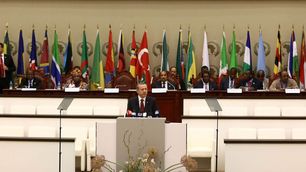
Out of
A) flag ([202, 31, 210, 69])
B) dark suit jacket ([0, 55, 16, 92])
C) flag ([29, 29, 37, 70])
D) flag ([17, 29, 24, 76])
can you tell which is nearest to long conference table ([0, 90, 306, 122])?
dark suit jacket ([0, 55, 16, 92])

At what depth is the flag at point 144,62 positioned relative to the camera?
49.9 ft

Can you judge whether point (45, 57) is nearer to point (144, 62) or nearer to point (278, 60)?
point (144, 62)

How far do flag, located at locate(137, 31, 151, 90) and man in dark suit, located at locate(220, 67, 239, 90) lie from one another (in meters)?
2.12

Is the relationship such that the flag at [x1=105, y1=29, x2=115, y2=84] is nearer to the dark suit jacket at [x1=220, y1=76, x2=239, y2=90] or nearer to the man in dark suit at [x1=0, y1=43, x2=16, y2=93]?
the man in dark suit at [x1=0, y1=43, x2=16, y2=93]

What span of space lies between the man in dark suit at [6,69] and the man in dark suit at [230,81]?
537 cm

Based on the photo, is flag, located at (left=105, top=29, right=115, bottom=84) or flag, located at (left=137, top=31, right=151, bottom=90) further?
flag, located at (left=105, top=29, right=115, bottom=84)

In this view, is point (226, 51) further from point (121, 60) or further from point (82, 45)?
point (82, 45)

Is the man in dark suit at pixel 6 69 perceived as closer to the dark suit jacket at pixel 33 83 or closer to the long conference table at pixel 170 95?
the dark suit jacket at pixel 33 83

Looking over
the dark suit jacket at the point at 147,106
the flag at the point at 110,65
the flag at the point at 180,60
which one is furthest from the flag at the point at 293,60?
the dark suit jacket at the point at 147,106

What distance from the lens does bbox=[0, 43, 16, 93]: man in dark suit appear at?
14.5 meters

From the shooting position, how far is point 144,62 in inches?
607

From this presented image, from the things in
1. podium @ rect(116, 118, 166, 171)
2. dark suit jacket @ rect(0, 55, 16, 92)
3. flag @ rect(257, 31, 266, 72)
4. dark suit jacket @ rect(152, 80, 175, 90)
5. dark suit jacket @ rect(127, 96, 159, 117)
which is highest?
flag @ rect(257, 31, 266, 72)

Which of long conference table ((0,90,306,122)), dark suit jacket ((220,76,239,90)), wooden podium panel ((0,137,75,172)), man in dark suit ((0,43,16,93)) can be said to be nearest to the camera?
wooden podium panel ((0,137,75,172))

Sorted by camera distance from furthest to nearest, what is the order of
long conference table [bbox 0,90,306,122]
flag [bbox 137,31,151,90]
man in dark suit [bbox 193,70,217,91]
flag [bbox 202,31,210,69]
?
flag [bbox 202,31,210,69]
flag [bbox 137,31,151,90]
man in dark suit [bbox 193,70,217,91]
long conference table [bbox 0,90,306,122]
